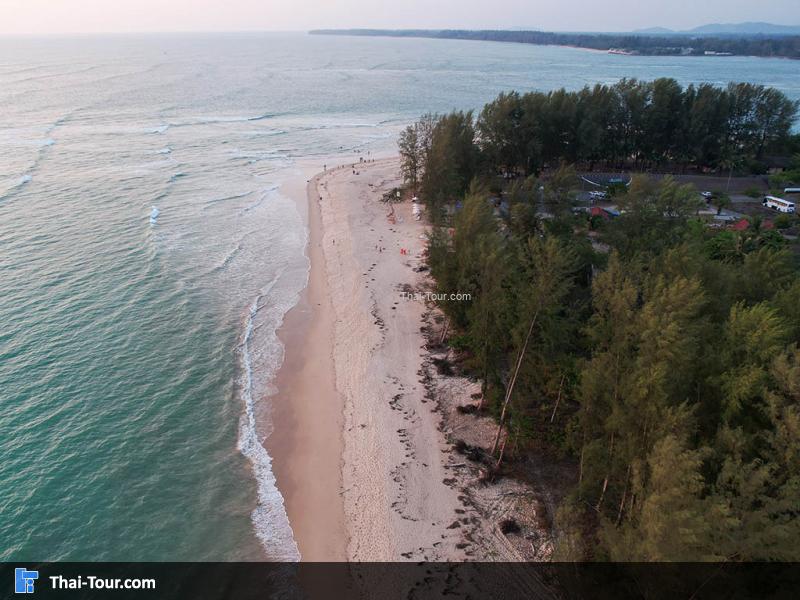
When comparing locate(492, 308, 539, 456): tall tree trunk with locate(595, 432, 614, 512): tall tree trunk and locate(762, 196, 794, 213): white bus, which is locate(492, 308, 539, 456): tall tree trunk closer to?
locate(595, 432, 614, 512): tall tree trunk

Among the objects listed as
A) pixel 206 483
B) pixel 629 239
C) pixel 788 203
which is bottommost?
pixel 206 483

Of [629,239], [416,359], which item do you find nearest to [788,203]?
[629,239]

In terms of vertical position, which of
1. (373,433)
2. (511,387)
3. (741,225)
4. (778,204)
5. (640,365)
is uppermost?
(640,365)

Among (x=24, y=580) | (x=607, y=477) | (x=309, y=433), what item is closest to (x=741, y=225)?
(x=607, y=477)

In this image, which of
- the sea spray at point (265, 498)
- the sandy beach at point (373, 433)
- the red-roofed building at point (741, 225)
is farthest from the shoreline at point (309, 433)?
the red-roofed building at point (741, 225)

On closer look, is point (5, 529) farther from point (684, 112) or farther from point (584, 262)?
point (684, 112)

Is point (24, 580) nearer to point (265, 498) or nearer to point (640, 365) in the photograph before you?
point (265, 498)
